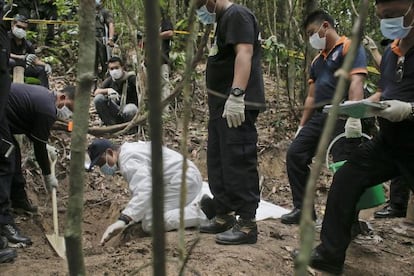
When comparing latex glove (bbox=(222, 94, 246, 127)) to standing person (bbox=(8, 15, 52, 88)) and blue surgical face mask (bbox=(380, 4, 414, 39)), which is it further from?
standing person (bbox=(8, 15, 52, 88))

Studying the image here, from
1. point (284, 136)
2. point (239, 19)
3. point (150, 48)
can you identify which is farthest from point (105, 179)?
point (150, 48)

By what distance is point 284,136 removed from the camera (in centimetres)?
716

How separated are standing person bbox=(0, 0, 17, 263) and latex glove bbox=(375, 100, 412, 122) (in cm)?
240

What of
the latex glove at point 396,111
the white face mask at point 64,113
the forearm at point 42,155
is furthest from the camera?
the white face mask at point 64,113

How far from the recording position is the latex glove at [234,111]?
3213 millimetres

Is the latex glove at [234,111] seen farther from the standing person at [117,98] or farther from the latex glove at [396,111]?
the standing person at [117,98]

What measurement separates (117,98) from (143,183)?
3.69 meters

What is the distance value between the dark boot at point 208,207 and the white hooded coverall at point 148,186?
45mm

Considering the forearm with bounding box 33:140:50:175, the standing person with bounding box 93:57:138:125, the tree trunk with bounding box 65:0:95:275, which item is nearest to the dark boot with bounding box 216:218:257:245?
the forearm with bounding box 33:140:50:175

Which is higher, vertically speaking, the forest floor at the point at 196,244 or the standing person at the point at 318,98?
the standing person at the point at 318,98

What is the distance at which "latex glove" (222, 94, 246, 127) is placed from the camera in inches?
126

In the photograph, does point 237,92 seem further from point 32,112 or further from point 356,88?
point 32,112

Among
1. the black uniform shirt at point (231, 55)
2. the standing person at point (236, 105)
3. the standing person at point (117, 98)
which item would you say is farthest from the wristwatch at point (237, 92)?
the standing person at point (117, 98)

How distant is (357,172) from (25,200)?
323cm
